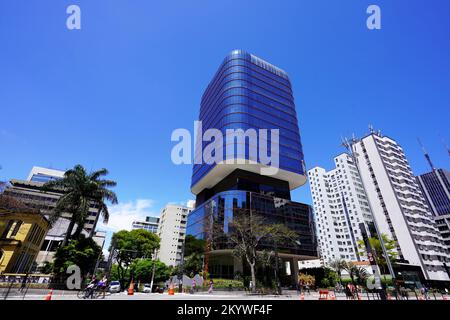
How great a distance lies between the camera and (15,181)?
7219 cm

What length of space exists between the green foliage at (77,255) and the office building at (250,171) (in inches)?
817

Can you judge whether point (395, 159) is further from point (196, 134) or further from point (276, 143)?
point (196, 134)

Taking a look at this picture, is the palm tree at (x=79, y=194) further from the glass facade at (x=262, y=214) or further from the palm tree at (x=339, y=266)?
the palm tree at (x=339, y=266)

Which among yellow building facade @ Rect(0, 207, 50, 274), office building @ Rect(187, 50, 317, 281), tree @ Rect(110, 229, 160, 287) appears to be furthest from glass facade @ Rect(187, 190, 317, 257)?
yellow building facade @ Rect(0, 207, 50, 274)

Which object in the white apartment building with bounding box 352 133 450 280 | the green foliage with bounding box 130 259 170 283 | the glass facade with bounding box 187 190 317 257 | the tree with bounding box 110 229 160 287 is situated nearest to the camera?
the glass facade with bounding box 187 190 317 257

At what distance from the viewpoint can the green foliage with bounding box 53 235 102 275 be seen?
2277 centimetres

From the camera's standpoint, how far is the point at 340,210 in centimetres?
8775

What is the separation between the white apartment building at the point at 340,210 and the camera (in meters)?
80.2

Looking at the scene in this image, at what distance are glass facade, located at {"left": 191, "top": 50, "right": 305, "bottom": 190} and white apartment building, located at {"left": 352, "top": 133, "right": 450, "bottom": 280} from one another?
19461 mm

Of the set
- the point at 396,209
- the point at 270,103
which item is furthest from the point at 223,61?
the point at 396,209

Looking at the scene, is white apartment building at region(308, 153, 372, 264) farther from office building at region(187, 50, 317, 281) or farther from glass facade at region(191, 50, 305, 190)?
glass facade at region(191, 50, 305, 190)

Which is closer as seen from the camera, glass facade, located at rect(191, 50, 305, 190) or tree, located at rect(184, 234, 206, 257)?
tree, located at rect(184, 234, 206, 257)

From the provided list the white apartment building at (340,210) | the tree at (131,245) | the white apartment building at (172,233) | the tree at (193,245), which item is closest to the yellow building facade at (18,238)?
the tree at (131,245)

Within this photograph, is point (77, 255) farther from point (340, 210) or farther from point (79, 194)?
point (340, 210)
